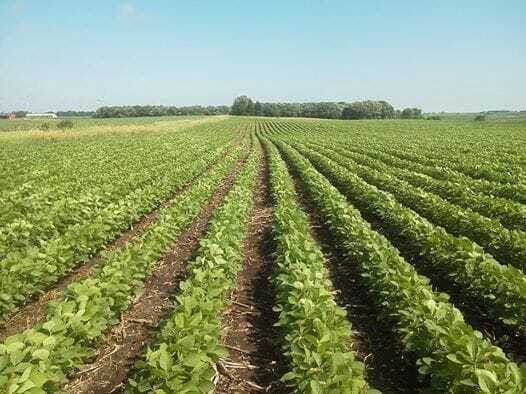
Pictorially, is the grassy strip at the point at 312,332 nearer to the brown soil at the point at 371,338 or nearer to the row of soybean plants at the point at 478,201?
the brown soil at the point at 371,338

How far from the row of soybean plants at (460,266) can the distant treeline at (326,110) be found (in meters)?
127

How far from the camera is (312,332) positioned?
454 cm

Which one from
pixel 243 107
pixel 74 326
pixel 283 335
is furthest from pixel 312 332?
pixel 243 107

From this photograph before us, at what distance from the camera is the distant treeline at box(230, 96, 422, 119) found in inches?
5197

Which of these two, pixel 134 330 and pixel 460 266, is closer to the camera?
pixel 134 330

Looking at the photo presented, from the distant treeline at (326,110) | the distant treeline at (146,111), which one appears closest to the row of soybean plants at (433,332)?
the distant treeline at (326,110)

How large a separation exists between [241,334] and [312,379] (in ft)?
7.17

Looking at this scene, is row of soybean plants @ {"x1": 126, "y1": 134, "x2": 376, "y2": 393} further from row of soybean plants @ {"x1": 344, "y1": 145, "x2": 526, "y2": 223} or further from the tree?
the tree

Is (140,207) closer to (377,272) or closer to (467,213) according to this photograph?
(377,272)

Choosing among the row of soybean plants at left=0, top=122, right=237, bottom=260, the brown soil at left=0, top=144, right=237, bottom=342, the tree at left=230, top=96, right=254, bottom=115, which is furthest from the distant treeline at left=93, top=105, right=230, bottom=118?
the brown soil at left=0, top=144, right=237, bottom=342

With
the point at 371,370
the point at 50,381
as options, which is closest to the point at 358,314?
the point at 371,370

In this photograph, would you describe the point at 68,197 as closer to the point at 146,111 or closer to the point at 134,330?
the point at 134,330

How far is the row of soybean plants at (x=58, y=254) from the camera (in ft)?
19.8

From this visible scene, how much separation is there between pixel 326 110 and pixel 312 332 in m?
147
